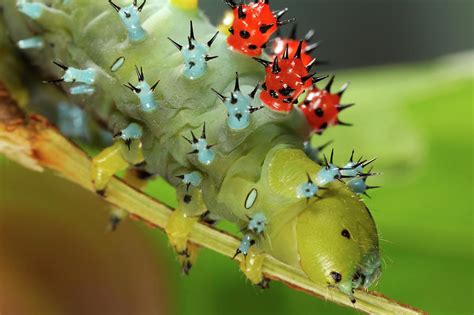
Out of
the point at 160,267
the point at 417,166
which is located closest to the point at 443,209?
the point at 417,166

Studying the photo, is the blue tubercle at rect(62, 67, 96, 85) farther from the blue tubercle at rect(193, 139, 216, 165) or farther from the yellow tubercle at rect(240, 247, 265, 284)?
the yellow tubercle at rect(240, 247, 265, 284)

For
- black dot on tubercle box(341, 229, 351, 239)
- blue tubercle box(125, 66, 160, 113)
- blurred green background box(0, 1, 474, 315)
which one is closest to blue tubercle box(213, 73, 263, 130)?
blue tubercle box(125, 66, 160, 113)

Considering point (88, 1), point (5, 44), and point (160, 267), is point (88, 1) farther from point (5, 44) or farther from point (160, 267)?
point (160, 267)

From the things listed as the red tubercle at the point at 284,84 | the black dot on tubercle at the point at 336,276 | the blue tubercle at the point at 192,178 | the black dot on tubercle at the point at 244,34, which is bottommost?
the black dot on tubercle at the point at 336,276

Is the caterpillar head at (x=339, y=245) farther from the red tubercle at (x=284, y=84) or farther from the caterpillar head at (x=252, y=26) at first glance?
the caterpillar head at (x=252, y=26)

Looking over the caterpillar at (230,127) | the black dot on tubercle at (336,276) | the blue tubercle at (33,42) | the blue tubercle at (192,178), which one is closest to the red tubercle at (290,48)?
the caterpillar at (230,127)

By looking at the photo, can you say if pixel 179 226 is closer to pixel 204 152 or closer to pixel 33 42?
pixel 204 152

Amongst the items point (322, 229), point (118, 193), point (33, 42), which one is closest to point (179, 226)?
point (118, 193)

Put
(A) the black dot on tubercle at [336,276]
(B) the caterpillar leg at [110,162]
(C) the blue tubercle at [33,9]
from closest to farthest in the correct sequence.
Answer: (A) the black dot on tubercle at [336,276]
(B) the caterpillar leg at [110,162]
(C) the blue tubercle at [33,9]
